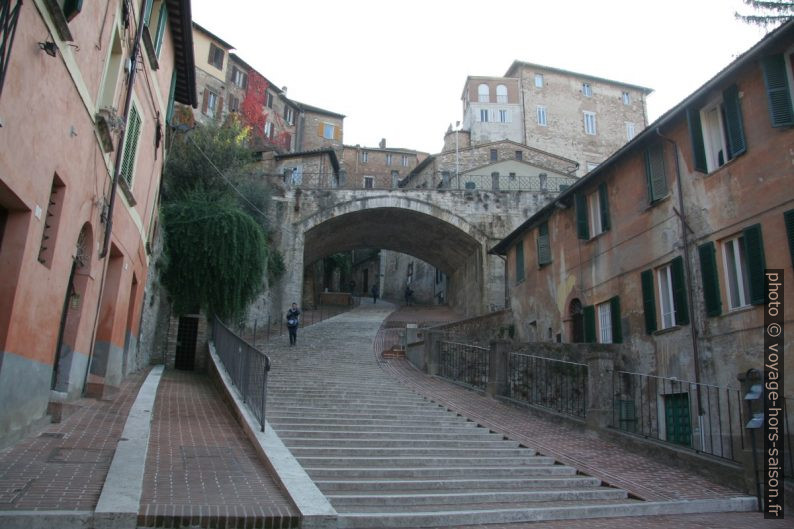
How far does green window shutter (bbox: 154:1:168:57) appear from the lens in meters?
11.9

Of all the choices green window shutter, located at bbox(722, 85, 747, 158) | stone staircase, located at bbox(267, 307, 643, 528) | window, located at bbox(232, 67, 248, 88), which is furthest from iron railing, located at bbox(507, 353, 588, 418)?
window, located at bbox(232, 67, 248, 88)

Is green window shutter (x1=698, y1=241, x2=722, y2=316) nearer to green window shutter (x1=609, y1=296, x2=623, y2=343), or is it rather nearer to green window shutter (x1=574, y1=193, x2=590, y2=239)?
green window shutter (x1=609, y1=296, x2=623, y2=343)

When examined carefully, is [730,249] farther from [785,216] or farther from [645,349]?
[645,349]

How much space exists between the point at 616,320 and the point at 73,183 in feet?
40.3

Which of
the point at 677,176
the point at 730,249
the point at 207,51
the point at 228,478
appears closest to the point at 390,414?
the point at 228,478

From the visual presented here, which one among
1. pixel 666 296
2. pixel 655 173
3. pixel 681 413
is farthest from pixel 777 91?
pixel 681 413

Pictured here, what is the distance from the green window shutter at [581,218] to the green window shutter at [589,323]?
2.03m

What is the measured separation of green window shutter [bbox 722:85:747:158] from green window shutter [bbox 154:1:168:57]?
1124cm

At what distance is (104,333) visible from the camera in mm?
10953

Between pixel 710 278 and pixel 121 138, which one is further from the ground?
pixel 121 138

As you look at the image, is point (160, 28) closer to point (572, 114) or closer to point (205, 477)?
point (205, 477)

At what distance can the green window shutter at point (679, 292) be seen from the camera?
12.2m

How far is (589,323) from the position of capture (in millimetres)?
16266

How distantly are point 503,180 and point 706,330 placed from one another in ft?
89.0
